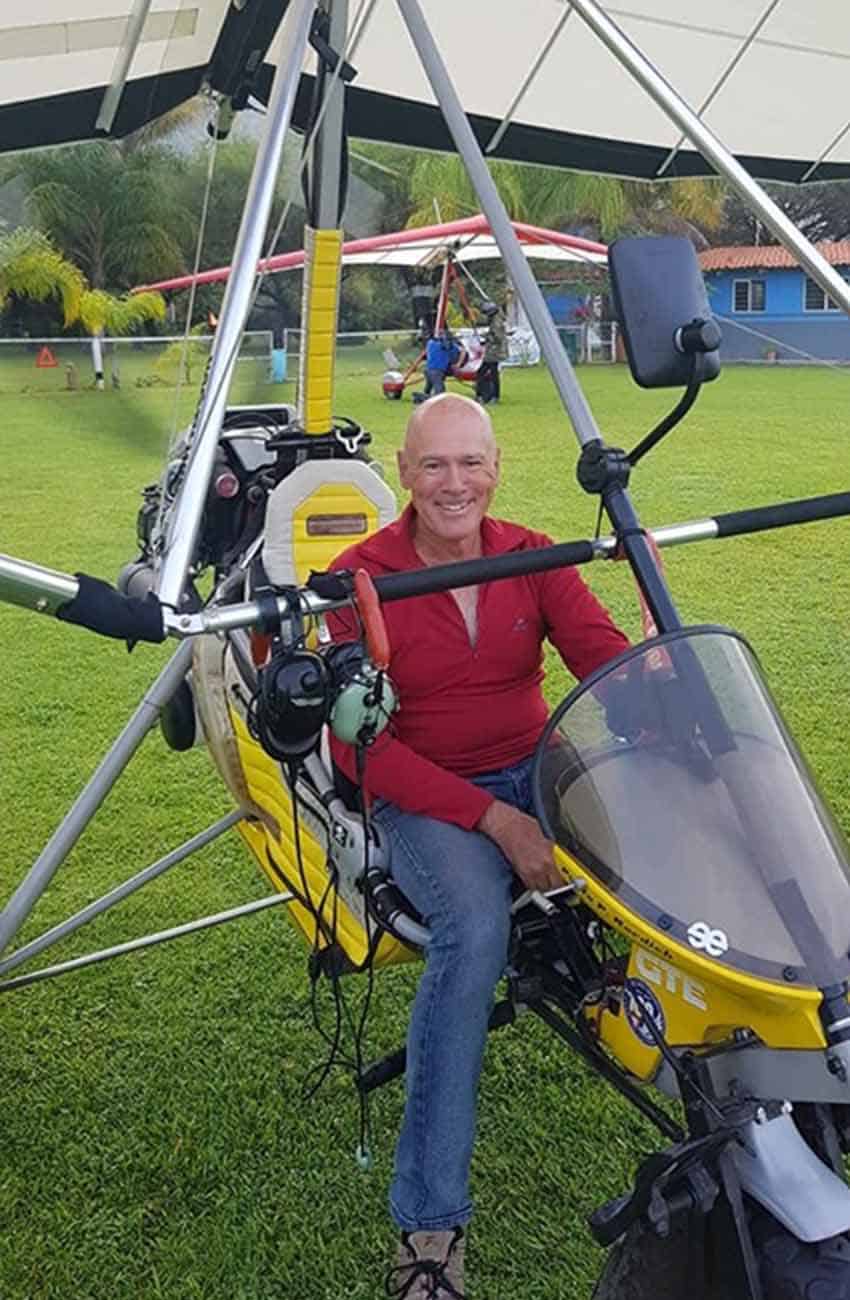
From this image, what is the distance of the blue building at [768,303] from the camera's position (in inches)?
1230

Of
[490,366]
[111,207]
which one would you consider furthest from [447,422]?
[490,366]

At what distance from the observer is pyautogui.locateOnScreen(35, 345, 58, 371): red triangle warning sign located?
7.07 m

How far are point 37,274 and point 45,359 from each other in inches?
130

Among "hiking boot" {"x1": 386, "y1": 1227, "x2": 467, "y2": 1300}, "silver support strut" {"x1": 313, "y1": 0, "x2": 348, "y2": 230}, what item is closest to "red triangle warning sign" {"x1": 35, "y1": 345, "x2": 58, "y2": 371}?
"silver support strut" {"x1": 313, "y1": 0, "x2": 348, "y2": 230}

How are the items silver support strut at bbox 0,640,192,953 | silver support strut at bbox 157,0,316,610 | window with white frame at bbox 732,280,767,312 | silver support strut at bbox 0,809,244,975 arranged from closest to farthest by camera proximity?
1. silver support strut at bbox 157,0,316,610
2. silver support strut at bbox 0,640,192,953
3. silver support strut at bbox 0,809,244,975
4. window with white frame at bbox 732,280,767,312

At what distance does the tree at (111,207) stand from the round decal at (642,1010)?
7.65 ft

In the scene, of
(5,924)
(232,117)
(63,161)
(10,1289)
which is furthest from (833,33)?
(10,1289)

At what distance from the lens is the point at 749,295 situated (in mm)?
36906

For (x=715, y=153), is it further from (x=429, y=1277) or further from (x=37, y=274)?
(x=37, y=274)

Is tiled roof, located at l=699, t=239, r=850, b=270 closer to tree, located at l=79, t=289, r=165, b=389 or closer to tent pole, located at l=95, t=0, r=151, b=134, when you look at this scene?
tree, located at l=79, t=289, r=165, b=389

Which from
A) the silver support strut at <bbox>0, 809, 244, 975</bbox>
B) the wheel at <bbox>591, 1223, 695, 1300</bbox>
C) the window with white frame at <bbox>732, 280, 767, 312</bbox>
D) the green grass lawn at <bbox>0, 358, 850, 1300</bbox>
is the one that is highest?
the window with white frame at <bbox>732, 280, 767, 312</bbox>

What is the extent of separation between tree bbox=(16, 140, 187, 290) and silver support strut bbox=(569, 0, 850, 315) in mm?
1287

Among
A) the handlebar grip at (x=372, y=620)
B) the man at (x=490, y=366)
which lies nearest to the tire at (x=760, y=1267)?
the handlebar grip at (x=372, y=620)

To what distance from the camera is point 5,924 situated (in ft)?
9.20
